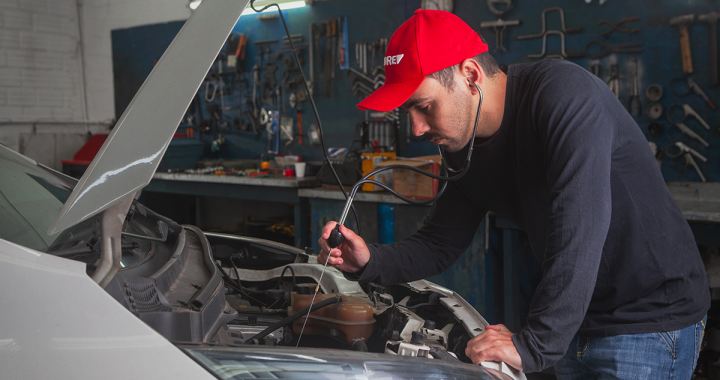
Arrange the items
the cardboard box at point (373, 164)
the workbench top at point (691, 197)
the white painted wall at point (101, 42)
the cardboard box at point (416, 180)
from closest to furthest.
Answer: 1. the workbench top at point (691, 197)
2. the cardboard box at point (416, 180)
3. the cardboard box at point (373, 164)
4. the white painted wall at point (101, 42)

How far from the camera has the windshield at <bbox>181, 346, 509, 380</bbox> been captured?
31.9 inches

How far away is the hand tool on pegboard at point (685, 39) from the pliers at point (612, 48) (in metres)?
0.19

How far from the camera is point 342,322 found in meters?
1.36

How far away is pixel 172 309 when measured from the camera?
1.06 metres

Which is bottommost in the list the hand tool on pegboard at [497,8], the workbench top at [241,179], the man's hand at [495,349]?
the man's hand at [495,349]

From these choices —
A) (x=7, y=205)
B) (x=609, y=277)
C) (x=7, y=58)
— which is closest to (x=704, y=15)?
(x=609, y=277)

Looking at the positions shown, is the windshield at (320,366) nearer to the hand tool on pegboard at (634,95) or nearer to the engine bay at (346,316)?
the engine bay at (346,316)

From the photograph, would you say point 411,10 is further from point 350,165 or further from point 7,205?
point 7,205

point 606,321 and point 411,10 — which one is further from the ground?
point 411,10

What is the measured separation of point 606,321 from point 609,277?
0.34 ft

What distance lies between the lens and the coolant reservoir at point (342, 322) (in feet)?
4.45

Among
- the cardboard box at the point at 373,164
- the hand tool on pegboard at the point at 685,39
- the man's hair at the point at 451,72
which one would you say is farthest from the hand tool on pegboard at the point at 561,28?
the man's hair at the point at 451,72

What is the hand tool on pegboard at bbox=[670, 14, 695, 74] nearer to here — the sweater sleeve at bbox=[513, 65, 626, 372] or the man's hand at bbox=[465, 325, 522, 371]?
the sweater sleeve at bbox=[513, 65, 626, 372]

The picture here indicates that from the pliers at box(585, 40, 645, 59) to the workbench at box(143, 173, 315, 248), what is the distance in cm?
195
